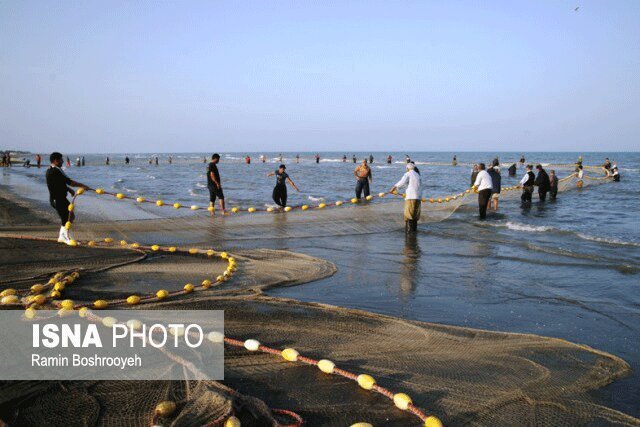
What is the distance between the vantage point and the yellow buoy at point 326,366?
10.9ft

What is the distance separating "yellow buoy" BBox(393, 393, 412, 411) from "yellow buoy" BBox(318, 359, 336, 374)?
1.80 ft

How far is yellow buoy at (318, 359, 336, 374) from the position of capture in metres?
3.32

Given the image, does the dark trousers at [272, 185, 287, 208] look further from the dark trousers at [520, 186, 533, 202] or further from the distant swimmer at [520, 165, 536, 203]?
the dark trousers at [520, 186, 533, 202]

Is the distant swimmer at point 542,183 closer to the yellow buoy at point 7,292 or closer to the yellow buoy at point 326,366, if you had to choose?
the yellow buoy at point 326,366

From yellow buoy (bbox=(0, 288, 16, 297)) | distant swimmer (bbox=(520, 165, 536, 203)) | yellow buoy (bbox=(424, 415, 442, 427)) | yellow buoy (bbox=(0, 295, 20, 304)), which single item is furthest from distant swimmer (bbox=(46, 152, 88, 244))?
distant swimmer (bbox=(520, 165, 536, 203))

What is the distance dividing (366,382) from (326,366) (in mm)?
352

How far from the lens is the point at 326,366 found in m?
3.33

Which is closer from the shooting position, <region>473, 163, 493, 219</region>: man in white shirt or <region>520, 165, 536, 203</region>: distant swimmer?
<region>473, 163, 493, 219</region>: man in white shirt

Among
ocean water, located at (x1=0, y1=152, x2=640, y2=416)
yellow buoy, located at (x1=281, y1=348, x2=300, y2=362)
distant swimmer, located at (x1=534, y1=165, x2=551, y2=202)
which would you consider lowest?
ocean water, located at (x1=0, y1=152, x2=640, y2=416)

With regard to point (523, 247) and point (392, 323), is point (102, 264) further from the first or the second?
point (523, 247)

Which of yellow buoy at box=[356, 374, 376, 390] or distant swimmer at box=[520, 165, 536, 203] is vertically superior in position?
distant swimmer at box=[520, 165, 536, 203]

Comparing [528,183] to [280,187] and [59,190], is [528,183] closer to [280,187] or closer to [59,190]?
[280,187]

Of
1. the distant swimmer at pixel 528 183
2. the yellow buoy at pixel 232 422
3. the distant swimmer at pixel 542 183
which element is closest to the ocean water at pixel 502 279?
the yellow buoy at pixel 232 422

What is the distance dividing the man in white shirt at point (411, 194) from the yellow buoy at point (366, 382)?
722 cm
